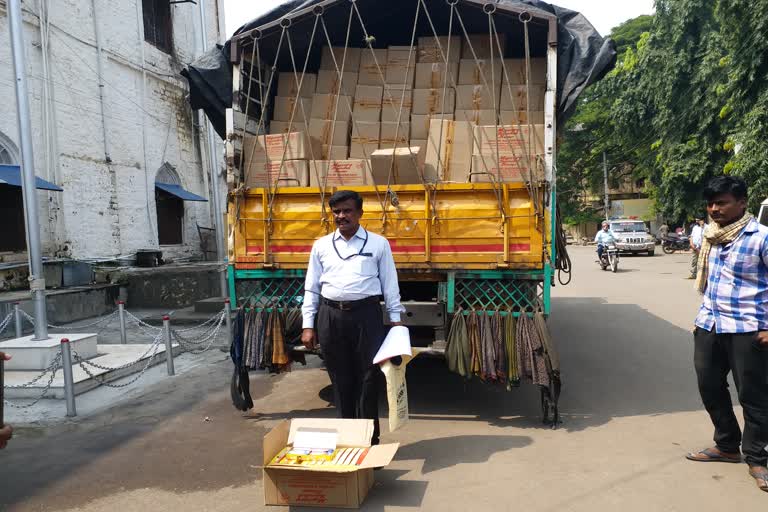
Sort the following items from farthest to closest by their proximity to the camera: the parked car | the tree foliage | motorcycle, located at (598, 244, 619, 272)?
the parked car, motorcycle, located at (598, 244, 619, 272), the tree foliage

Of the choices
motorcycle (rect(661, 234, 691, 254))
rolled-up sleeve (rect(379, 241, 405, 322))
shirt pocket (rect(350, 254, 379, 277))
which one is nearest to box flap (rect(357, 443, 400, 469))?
rolled-up sleeve (rect(379, 241, 405, 322))

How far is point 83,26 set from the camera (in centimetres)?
1241

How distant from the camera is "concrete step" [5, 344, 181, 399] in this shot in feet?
18.8

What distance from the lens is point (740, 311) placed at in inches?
135

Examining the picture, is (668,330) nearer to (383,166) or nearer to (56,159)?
(383,166)

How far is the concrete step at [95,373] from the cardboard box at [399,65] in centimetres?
411

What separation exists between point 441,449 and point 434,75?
12.3 feet

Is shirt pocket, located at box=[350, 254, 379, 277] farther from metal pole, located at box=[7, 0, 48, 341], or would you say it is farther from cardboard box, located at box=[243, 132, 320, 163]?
metal pole, located at box=[7, 0, 48, 341]

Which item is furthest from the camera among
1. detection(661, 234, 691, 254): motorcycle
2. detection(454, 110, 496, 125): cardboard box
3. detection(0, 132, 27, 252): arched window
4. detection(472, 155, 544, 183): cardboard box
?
detection(661, 234, 691, 254): motorcycle

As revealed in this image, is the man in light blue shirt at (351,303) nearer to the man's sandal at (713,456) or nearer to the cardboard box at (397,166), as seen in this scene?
the cardboard box at (397,166)

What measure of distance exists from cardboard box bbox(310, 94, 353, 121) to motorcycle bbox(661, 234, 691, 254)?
2643 centimetres

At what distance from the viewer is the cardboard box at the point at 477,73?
5766 mm

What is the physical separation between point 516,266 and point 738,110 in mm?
15953

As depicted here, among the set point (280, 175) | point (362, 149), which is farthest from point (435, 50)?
point (280, 175)
